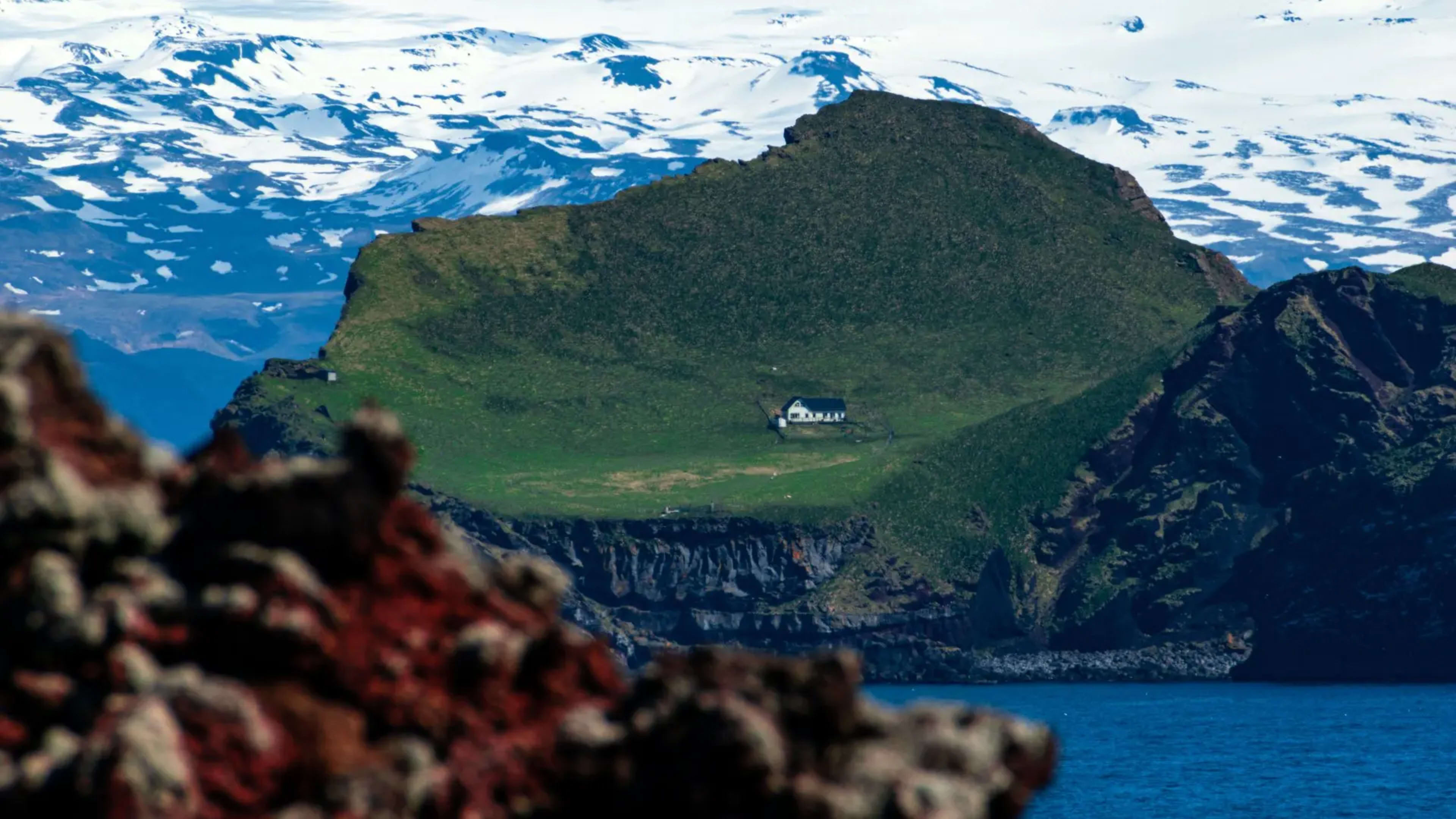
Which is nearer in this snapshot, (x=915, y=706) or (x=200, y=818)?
(x=200, y=818)

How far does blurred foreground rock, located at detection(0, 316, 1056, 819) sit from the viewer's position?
24234 millimetres

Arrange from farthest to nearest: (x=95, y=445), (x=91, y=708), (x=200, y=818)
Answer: (x=95, y=445) → (x=91, y=708) → (x=200, y=818)

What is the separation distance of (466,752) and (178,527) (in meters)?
3.47

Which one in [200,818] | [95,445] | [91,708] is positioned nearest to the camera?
[200,818]

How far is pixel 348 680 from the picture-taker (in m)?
25.5

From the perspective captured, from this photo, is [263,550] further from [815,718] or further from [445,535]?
[815,718]

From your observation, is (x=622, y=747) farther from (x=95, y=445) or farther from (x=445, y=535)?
(x=95, y=445)

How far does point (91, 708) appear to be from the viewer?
25.0 m

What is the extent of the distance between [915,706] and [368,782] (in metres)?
5.94

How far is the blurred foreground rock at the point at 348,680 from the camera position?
24.2 meters

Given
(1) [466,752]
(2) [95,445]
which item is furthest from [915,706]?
(2) [95,445]

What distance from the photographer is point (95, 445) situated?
27219 millimetres

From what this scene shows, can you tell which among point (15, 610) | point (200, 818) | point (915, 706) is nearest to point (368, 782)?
point (200, 818)

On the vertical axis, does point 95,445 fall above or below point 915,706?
above
